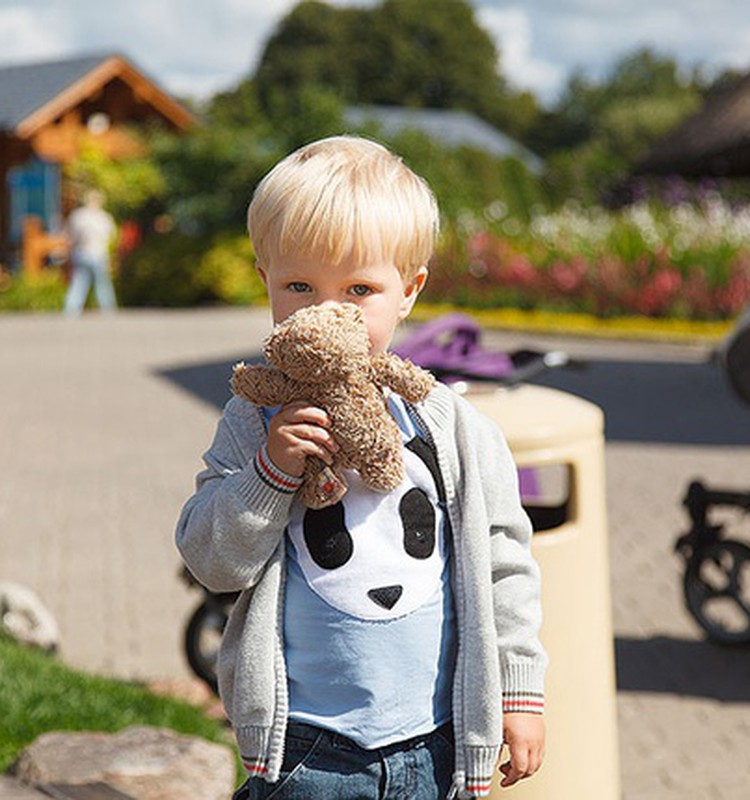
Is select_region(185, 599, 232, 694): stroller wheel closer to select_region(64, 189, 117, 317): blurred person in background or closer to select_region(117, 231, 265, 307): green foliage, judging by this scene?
select_region(64, 189, 117, 317): blurred person in background

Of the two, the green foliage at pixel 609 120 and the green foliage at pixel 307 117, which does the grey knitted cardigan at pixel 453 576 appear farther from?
the green foliage at pixel 609 120

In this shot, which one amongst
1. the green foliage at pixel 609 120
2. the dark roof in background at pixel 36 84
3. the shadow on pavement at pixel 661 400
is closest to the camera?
the shadow on pavement at pixel 661 400

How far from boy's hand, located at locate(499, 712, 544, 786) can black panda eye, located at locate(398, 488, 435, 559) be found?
30cm

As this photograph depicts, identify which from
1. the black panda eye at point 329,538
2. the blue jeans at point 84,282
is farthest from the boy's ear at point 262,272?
the blue jeans at point 84,282

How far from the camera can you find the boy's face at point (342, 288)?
2154 millimetres

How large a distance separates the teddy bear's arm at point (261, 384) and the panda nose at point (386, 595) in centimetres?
32

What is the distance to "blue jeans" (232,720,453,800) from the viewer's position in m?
2.22

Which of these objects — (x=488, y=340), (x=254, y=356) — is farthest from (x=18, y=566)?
(x=488, y=340)

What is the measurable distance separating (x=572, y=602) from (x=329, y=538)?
123 cm

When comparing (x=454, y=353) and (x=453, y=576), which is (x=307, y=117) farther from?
(x=453, y=576)

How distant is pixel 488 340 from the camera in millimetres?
19141

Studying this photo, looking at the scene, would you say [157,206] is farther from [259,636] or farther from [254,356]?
[259,636]

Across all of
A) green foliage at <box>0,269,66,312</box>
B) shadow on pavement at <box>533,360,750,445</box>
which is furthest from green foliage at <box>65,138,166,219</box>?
shadow on pavement at <box>533,360,750,445</box>

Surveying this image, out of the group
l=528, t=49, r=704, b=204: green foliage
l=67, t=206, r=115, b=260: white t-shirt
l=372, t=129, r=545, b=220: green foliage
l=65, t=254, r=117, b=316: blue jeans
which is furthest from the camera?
l=528, t=49, r=704, b=204: green foliage
